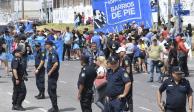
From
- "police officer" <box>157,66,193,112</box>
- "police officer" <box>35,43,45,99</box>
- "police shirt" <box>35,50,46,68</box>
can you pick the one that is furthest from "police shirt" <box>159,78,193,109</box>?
"police shirt" <box>35,50,46,68</box>

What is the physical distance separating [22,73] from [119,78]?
4.54 metres

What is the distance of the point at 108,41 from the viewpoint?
26.6 m

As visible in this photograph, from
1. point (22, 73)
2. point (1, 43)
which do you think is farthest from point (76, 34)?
point (22, 73)

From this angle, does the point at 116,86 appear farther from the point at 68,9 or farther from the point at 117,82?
the point at 68,9

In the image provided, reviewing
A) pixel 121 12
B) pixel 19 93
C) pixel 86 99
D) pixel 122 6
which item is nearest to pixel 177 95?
pixel 86 99

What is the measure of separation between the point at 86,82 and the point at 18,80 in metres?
2.76

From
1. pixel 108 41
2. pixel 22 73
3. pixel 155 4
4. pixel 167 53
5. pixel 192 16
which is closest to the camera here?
pixel 22 73

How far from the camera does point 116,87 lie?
10633mm

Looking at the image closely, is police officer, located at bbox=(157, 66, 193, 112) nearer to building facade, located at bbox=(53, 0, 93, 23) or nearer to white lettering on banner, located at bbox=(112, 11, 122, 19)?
white lettering on banner, located at bbox=(112, 11, 122, 19)

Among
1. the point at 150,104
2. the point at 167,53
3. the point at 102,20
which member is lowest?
the point at 150,104

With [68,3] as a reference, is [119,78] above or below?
below

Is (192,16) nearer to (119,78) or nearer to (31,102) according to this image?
(31,102)

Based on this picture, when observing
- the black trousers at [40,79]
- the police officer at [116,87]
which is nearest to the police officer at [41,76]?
the black trousers at [40,79]

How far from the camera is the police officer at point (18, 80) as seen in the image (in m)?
14.4
